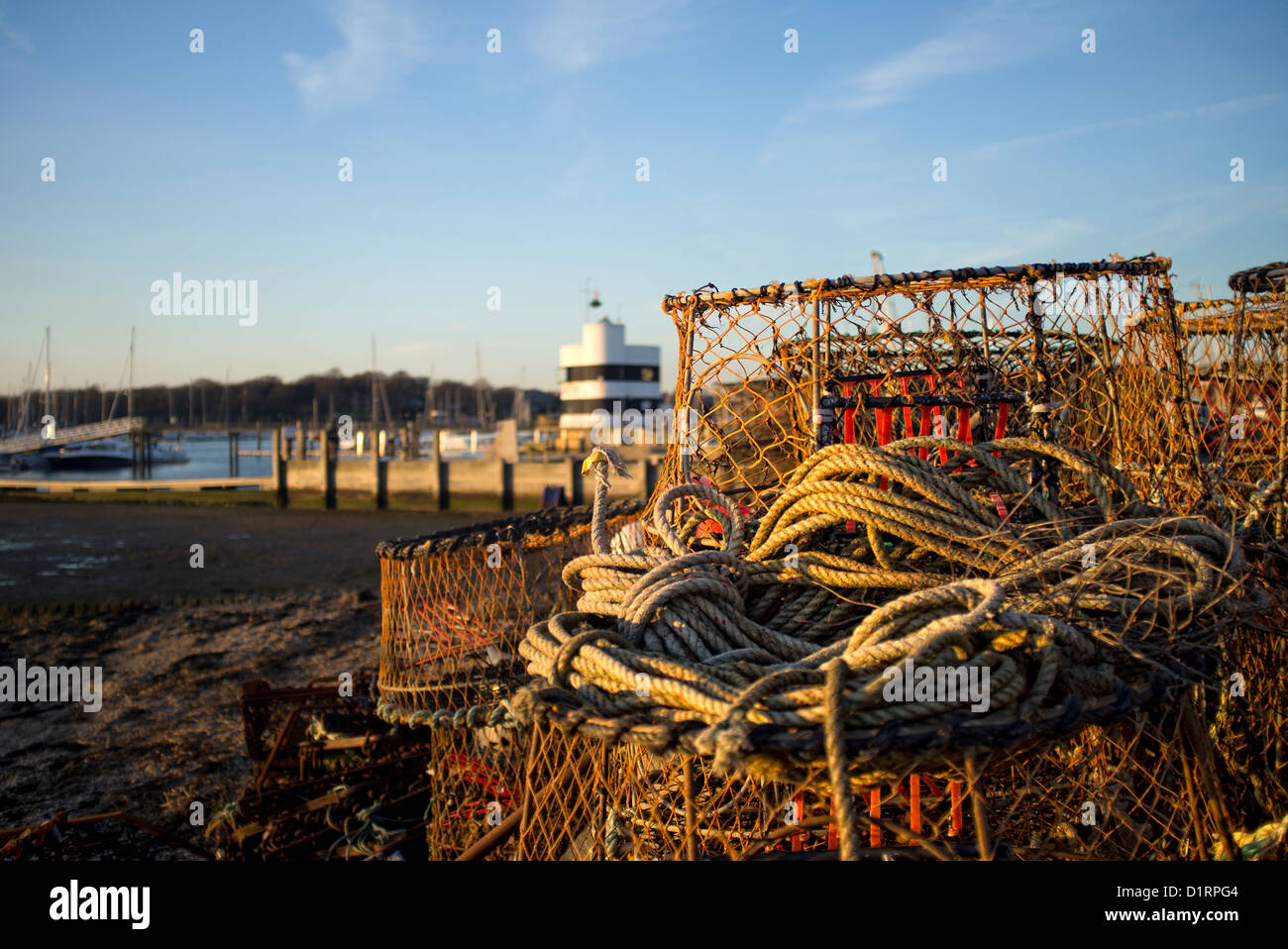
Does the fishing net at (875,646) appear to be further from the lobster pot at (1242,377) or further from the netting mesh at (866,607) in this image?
the lobster pot at (1242,377)

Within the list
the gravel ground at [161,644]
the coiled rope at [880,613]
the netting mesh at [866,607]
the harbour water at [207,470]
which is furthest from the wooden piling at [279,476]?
the coiled rope at [880,613]

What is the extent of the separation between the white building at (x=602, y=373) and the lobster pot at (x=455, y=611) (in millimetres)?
34993

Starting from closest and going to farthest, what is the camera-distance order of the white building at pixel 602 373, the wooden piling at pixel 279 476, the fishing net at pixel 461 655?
the fishing net at pixel 461 655 < the wooden piling at pixel 279 476 < the white building at pixel 602 373

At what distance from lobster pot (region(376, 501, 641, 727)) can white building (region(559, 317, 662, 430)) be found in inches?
1378

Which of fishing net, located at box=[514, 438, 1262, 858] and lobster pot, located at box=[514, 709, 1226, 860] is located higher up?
fishing net, located at box=[514, 438, 1262, 858]

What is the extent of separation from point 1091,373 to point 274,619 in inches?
363

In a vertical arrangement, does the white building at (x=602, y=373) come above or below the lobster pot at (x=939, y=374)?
above

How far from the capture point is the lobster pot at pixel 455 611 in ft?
12.5

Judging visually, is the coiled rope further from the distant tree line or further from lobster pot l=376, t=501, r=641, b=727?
the distant tree line

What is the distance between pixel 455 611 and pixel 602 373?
3646 cm

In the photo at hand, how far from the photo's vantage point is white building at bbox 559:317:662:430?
39.7 metres

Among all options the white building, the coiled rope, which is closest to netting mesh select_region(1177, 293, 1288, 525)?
the coiled rope

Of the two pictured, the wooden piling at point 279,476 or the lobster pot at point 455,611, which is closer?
the lobster pot at point 455,611
